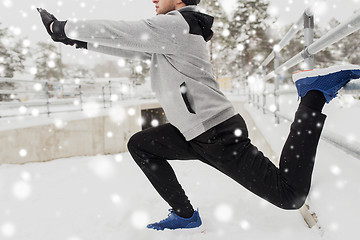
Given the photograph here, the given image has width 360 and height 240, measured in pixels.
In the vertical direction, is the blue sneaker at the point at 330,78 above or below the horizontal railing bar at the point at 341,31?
below

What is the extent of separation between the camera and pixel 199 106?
1.44 m

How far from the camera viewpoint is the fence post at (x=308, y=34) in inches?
71.5

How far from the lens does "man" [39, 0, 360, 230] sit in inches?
50.1

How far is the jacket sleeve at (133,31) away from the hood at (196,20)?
0.22ft

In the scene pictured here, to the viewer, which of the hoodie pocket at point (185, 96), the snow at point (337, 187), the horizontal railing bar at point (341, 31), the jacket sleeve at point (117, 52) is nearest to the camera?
the snow at point (337, 187)

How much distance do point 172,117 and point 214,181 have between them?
1337 mm

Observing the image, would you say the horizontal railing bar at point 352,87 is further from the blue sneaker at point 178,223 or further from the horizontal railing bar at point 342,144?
the blue sneaker at point 178,223

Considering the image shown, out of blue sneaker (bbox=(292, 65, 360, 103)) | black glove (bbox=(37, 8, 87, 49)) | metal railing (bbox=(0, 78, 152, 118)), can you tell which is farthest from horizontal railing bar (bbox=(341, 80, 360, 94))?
metal railing (bbox=(0, 78, 152, 118))

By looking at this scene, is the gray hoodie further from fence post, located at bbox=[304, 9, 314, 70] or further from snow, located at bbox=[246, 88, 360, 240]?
fence post, located at bbox=[304, 9, 314, 70]

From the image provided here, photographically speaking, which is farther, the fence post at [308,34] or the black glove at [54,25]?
the fence post at [308,34]

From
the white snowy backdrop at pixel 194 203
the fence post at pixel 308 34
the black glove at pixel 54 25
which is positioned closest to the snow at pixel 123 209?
the white snowy backdrop at pixel 194 203

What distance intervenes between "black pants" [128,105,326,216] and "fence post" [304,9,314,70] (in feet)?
2.34

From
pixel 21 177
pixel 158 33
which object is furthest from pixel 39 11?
pixel 21 177

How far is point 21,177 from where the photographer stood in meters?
3.49
